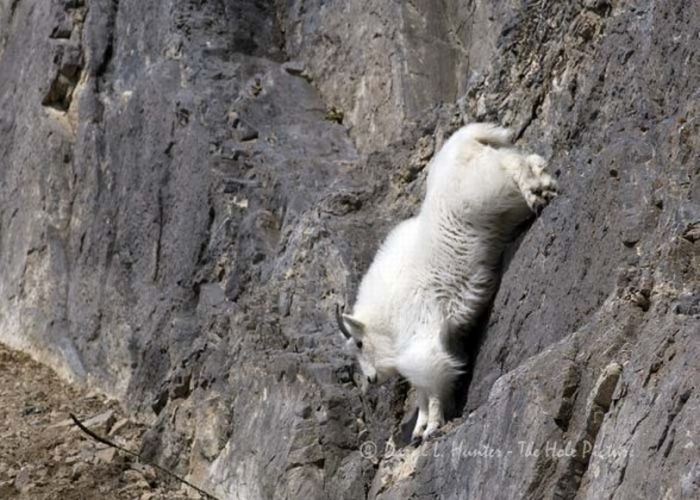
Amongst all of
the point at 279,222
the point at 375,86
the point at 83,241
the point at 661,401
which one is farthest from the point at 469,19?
the point at 661,401

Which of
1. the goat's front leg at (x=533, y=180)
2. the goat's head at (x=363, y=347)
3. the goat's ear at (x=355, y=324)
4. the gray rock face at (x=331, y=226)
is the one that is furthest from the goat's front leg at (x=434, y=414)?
the goat's front leg at (x=533, y=180)

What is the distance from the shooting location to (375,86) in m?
13.0

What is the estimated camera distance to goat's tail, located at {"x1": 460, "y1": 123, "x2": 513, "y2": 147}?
30.4 ft

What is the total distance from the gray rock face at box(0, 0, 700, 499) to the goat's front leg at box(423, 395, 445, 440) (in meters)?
0.18

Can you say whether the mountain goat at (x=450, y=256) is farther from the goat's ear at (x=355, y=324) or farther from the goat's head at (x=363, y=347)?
the goat's ear at (x=355, y=324)

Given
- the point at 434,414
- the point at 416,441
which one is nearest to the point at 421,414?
the point at 434,414

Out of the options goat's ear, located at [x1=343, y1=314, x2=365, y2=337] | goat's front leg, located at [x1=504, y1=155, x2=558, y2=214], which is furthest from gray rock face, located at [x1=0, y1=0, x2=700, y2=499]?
goat's ear, located at [x1=343, y1=314, x2=365, y2=337]

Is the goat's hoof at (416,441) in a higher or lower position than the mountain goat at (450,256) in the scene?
lower

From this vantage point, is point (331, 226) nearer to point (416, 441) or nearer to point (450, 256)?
point (450, 256)

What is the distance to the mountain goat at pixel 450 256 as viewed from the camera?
352 inches

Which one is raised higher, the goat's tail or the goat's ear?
the goat's tail

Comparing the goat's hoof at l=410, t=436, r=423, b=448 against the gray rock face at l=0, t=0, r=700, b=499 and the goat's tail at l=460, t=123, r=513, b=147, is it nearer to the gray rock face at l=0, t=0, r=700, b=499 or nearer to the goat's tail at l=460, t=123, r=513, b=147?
the gray rock face at l=0, t=0, r=700, b=499

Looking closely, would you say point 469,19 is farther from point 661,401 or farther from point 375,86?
point 661,401

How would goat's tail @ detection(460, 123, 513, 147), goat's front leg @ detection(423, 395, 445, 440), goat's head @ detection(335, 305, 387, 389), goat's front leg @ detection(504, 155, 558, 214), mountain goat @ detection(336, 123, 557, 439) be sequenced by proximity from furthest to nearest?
goat's head @ detection(335, 305, 387, 389) < goat's tail @ detection(460, 123, 513, 147) < goat's front leg @ detection(423, 395, 445, 440) < mountain goat @ detection(336, 123, 557, 439) < goat's front leg @ detection(504, 155, 558, 214)
